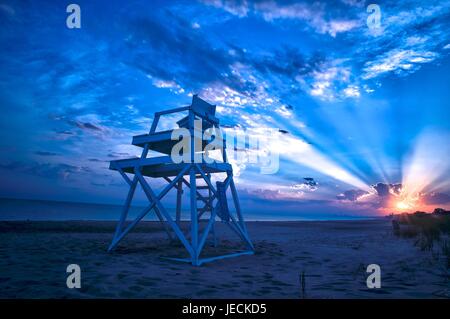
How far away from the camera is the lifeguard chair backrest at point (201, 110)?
27.2 ft

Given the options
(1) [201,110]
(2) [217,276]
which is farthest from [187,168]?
(2) [217,276]

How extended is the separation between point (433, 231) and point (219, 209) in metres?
11.0

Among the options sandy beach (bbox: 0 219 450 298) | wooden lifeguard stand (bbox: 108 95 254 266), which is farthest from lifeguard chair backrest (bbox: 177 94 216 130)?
sandy beach (bbox: 0 219 450 298)

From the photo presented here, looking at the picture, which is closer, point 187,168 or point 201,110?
point 187,168

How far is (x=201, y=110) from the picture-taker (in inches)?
339

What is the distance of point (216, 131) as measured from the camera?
944 centimetres

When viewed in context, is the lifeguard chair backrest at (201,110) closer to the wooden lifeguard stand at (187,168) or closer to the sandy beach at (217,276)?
the wooden lifeguard stand at (187,168)

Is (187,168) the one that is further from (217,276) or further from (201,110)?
(217,276)

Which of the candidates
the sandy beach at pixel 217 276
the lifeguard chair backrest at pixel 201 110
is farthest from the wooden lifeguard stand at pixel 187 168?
the sandy beach at pixel 217 276

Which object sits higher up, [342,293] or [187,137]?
[187,137]
